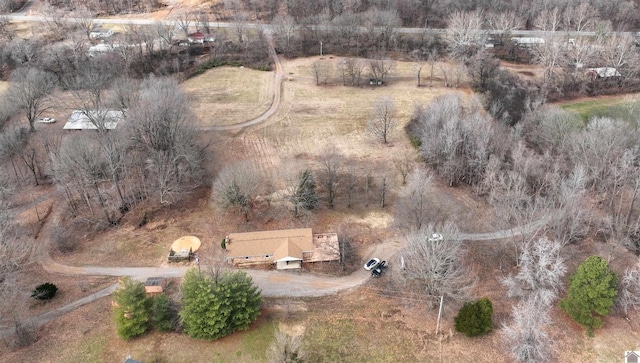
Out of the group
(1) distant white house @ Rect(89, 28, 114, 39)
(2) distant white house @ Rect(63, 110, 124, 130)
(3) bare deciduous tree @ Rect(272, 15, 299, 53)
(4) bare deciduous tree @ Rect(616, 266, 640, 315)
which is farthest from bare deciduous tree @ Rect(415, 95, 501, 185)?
(1) distant white house @ Rect(89, 28, 114, 39)

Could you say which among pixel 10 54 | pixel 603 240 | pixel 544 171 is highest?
pixel 10 54

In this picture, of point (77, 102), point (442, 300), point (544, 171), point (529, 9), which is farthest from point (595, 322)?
point (529, 9)

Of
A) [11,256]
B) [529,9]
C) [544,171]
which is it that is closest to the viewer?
[11,256]

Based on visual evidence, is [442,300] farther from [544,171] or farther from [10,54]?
[10,54]

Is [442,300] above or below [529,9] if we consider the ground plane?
below

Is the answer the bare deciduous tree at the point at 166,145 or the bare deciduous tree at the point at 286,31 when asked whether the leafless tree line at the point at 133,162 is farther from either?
the bare deciduous tree at the point at 286,31

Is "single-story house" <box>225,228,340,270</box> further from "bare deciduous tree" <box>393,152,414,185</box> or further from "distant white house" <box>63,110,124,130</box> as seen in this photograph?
"distant white house" <box>63,110,124,130</box>

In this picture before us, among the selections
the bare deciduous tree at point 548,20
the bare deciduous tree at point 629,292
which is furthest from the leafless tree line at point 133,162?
the bare deciduous tree at point 548,20
